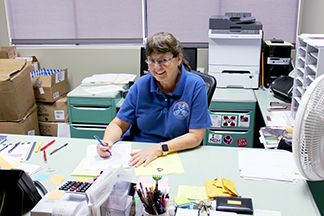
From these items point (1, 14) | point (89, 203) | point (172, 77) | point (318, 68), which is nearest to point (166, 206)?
point (89, 203)

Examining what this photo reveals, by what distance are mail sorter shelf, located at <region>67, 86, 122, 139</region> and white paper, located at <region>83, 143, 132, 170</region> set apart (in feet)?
3.94

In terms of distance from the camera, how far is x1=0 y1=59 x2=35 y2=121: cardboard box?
8.41 ft

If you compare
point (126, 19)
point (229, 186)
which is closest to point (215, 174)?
point (229, 186)

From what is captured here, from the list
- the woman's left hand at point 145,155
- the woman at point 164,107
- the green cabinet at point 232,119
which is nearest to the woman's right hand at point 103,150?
the woman at point 164,107

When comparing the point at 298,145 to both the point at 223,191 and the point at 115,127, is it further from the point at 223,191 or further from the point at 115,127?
the point at 115,127

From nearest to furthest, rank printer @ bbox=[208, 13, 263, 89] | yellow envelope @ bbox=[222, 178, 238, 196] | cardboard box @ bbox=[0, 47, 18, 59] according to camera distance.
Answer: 1. yellow envelope @ bbox=[222, 178, 238, 196]
2. printer @ bbox=[208, 13, 263, 89]
3. cardboard box @ bbox=[0, 47, 18, 59]

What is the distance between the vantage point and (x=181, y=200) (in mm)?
1093

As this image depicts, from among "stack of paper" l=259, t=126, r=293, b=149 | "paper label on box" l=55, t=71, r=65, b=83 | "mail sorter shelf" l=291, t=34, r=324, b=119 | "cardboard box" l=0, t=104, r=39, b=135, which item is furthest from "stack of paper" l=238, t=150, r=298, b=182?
"paper label on box" l=55, t=71, r=65, b=83

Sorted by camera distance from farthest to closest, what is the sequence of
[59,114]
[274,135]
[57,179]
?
1. [59,114]
2. [274,135]
3. [57,179]

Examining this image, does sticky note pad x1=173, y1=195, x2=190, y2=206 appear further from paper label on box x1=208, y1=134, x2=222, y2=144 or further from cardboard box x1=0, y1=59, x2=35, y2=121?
cardboard box x1=0, y1=59, x2=35, y2=121

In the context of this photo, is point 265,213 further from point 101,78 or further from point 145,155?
point 101,78

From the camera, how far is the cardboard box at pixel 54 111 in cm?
303

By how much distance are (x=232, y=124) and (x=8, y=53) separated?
7.91ft

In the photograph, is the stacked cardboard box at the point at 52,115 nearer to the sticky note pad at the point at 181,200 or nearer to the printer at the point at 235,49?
the printer at the point at 235,49
